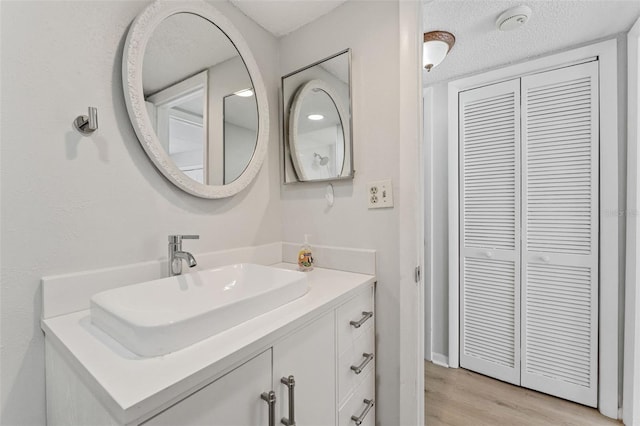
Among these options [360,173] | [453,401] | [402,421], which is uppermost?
[360,173]

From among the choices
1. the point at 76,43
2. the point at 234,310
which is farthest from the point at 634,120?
the point at 76,43

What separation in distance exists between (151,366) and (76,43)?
96cm

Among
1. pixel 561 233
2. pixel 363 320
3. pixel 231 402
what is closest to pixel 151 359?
pixel 231 402

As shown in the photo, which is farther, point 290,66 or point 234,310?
point 290,66

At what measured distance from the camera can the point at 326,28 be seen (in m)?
1.39

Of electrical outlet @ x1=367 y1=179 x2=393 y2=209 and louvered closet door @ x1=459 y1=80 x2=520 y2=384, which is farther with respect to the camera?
louvered closet door @ x1=459 y1=80 x2=520 y2=384

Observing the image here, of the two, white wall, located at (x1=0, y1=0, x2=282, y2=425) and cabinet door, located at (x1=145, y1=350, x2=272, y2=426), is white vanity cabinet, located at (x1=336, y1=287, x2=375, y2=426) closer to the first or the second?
cabinet door, located at (x1=145, y1=350, x2=272, y2=426)

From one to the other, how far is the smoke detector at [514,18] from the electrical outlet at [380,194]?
1.11m

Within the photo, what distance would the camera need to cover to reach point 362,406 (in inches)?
44.8

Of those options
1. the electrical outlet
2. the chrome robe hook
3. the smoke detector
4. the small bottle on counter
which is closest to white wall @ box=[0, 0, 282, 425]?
the chrome robe hook

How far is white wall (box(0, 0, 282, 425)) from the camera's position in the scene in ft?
2.39

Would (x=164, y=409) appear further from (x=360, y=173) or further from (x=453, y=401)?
(x=453, y=401)

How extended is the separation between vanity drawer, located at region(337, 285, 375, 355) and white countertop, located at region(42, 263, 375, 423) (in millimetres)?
196

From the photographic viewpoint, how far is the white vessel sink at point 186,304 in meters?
0.57
